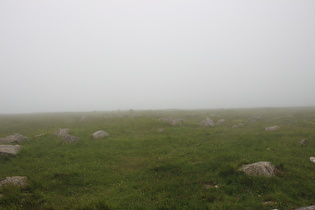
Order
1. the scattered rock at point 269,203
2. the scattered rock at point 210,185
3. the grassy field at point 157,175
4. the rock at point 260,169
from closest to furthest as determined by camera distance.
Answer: the scattered rock at point 269,203 < the grassy field at point 157,175 < the scattered rock at point 210,185 < the rock at point 260,169

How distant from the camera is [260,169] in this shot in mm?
14234

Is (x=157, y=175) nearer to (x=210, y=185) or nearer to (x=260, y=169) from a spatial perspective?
(x=210, y=185)

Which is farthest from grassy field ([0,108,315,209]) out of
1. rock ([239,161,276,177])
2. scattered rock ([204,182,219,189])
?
rock ([239,161,276,177])

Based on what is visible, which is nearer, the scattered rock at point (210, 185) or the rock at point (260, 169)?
the scattered rock at point (210, 185)

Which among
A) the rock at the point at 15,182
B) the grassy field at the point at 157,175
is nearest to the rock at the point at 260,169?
the grassy field at the point at 157,175

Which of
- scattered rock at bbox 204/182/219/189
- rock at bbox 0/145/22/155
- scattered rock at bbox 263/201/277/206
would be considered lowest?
scattered rock at bbox 204/182/219/189

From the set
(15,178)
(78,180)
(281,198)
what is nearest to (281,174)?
(281,198)

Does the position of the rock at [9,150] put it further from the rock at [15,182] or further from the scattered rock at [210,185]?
the scattered rock at [210,185]

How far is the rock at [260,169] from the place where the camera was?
14024 mm

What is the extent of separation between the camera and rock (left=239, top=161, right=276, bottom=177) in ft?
46.0

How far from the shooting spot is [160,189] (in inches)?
523

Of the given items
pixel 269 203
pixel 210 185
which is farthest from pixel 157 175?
pixel 269 203

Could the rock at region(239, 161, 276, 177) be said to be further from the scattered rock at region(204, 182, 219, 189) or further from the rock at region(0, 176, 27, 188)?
the rock at region(0, 176, 27, 188)

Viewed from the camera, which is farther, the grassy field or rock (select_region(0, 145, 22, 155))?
rock (select_region(0, 145, 22, 155))
